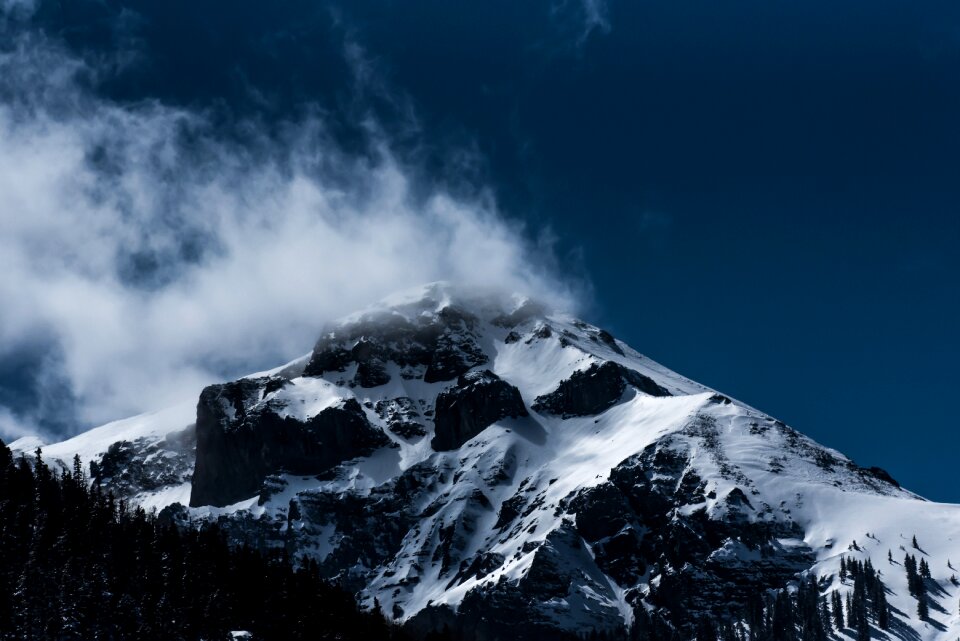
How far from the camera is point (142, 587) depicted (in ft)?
577

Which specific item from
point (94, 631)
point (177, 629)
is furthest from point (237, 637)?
point (94, 631)

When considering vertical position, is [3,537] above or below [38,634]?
above

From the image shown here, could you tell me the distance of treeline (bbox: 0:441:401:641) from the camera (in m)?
157

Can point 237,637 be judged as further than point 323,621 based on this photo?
No

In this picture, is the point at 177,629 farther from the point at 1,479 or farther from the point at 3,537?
the point at 1,479

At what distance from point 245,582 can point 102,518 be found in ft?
73.0

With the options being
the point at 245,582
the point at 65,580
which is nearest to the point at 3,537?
the point at 65,580

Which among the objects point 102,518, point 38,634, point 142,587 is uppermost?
point 102,518

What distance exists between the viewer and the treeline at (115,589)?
516ft

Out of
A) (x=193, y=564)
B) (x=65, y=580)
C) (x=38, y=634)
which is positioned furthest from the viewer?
(x=193, y=564)

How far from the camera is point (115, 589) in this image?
171875mm

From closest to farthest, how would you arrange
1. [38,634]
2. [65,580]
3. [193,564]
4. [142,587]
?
[38,634], [65,580], [142,587], [193,564]

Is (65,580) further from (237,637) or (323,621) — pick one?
(323,621)

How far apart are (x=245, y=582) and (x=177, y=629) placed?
29.1 metres
